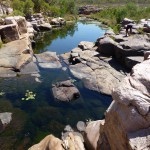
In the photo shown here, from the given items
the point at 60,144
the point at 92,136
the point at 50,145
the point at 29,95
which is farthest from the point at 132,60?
the point at 50,145

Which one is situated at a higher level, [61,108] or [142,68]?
[142,68]

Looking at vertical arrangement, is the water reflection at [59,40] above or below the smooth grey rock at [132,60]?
below

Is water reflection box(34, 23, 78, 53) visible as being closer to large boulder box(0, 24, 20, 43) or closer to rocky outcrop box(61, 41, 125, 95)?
large boulder box(0, 24, 20, 43)

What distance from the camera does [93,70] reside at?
2112cm

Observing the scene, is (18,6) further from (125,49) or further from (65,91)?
(65,91)

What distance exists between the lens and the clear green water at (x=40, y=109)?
1263 cm

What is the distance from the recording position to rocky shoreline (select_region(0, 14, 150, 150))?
22.8 ft

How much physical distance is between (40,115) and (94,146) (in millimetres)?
5722

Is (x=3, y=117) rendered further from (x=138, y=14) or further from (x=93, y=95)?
(x=138, y=14)

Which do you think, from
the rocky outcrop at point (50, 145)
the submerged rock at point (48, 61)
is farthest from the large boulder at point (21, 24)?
the rocky outcrop at point (50, 145)

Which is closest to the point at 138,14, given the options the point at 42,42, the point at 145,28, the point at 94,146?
the point at 145,28

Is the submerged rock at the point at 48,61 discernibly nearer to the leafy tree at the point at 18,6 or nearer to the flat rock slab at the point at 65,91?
the flat rock slab at the point at 65,91

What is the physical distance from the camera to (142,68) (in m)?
7.81

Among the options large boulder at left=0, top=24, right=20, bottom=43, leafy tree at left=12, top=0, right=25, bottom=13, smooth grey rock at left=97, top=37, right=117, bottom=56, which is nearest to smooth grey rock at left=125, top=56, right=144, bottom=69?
smooth grey rock at left=97, top=37, right=117, bottom=56
